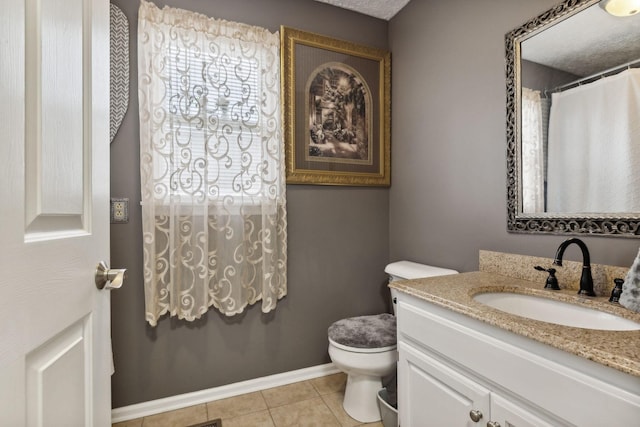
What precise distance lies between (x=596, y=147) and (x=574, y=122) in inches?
5.1

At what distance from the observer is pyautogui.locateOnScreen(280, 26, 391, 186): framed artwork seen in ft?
6.31

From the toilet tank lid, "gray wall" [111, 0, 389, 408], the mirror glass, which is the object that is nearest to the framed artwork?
"gray wall" [111, 0, 389, 408]

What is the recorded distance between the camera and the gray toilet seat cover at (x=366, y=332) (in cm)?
153

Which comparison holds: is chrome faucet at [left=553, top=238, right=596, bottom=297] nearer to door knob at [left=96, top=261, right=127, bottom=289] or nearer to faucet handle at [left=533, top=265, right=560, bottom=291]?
faucet handle at [left=533, top=265, right=560, bottom=291]

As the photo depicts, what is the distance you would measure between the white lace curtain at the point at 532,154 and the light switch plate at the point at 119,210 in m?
1.94

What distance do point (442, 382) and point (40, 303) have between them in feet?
3.62

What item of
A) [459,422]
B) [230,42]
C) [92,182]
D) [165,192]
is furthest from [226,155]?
[459,422]

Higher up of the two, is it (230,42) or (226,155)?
(230,42)

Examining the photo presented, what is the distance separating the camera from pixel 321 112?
202cm

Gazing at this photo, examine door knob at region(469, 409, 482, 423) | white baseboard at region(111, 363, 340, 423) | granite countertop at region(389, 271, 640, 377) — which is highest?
granite countertop at region(389, 271, 640, 377)

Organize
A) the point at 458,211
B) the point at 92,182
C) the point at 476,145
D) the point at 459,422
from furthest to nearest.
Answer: the point at 458,211 → the point at 476,145 → the point at 459,422 → the point at 92,182

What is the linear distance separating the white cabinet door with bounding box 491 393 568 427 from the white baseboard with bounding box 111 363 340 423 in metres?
1.35

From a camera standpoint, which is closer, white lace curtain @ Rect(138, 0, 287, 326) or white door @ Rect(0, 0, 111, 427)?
white door @ Rect(0, 0, 111, 427)

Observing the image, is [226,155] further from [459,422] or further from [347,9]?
[459,422]
